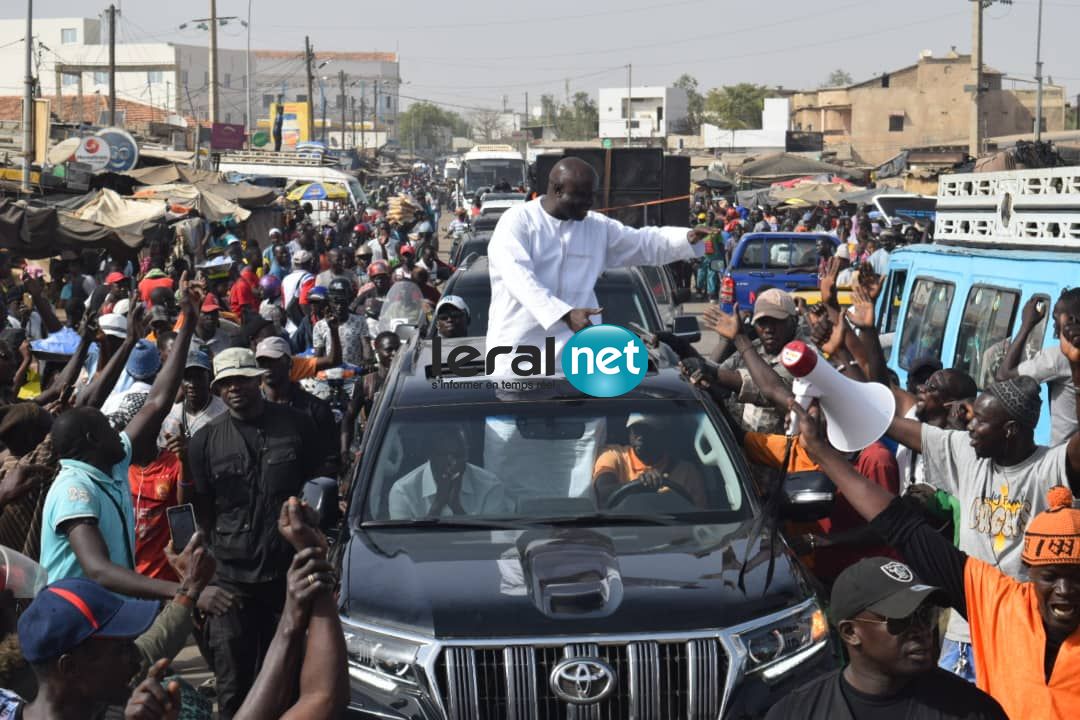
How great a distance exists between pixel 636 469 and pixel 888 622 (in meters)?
2.46

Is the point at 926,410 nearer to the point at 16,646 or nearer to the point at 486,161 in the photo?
the point at 16,646

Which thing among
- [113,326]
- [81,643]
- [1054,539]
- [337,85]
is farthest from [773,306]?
[337,85]

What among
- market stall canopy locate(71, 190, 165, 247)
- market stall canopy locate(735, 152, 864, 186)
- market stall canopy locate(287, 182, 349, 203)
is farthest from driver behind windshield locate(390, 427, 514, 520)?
market stall canopy locate(735, 152, 864, 186)

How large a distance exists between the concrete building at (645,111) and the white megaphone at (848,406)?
357ft

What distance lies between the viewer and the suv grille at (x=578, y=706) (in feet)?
15.1

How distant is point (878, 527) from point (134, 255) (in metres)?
18.6

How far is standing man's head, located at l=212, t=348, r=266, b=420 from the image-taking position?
650 centimetres

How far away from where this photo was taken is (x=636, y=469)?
581cm

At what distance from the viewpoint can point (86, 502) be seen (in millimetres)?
4977

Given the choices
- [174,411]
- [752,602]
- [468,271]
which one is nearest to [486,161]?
[468,271]

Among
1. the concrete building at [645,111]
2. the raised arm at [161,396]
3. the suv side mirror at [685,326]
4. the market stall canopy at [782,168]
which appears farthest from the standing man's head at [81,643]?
the concrete building at [645,111]

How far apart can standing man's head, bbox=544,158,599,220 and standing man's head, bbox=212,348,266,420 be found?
1.59 m

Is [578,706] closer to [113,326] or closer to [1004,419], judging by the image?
[1004,419]

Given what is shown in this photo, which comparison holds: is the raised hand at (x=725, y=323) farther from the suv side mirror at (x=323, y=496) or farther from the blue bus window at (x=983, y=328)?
the blue bus window at (x=983, y=328)
